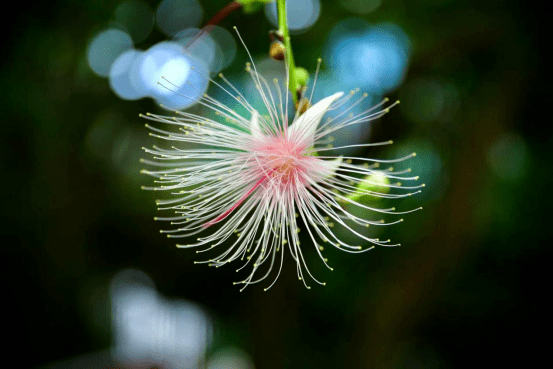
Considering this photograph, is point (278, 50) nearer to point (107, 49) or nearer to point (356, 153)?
point (356, 153)

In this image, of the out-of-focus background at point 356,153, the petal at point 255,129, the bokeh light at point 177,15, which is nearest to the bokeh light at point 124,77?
the out-of-focus background at point 356,153

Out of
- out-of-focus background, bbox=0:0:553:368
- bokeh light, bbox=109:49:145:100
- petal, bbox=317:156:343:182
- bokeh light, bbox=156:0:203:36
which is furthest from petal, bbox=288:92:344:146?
bokeh light, bbox=109:49:145:100

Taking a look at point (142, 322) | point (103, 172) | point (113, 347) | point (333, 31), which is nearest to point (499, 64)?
point (333, 31)

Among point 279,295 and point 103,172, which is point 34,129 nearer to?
point 103,172

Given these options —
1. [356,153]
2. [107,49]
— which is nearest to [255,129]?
[356,153]

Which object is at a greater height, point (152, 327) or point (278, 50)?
point (278, 50)

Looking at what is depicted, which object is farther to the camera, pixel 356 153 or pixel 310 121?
pixel 356 153

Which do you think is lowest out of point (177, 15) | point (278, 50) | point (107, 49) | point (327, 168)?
point (327, 168)
